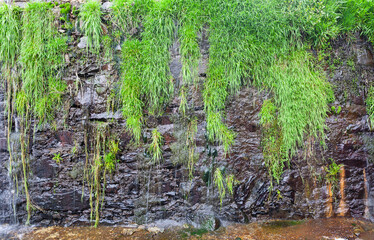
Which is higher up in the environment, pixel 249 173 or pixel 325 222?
pixel 249 173

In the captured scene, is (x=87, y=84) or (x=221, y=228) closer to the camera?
(x=221, y=228)

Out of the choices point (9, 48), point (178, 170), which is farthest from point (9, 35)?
point (178, 170)

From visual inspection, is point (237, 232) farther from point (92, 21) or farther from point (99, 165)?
point (92, 21)

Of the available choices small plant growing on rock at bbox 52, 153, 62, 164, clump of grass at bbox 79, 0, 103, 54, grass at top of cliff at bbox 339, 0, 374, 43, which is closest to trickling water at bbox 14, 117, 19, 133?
small plant growing on rock at bbox 52, 153, 62, 164

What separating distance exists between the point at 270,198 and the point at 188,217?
1.43 meters

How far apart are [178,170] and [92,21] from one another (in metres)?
2.90

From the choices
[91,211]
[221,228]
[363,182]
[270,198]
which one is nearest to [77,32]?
[91,211]

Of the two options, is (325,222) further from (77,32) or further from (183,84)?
(77,32)

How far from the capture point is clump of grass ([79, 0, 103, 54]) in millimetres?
3783

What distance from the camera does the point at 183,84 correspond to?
12.7 ft

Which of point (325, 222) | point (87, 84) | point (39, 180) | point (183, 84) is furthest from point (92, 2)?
point (325, 222)

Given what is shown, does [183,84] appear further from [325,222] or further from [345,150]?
[325,222]

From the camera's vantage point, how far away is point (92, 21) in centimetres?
378

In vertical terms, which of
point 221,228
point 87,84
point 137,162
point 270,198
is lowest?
Answer: point 221,228
